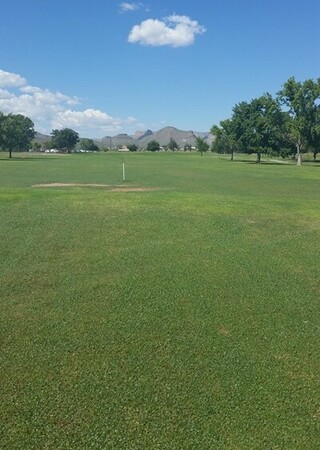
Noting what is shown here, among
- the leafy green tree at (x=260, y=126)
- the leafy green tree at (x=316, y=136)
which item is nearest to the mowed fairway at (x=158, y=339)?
the leafy green tree at (x=316, y=136)

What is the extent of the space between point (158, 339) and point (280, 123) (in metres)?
70.7

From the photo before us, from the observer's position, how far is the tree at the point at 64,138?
17160 cm

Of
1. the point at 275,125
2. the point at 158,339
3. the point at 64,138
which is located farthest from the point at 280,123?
the point at 64,138

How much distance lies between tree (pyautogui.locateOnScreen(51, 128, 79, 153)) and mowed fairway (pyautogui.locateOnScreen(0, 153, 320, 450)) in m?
168

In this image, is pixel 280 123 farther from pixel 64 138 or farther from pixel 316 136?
pixel 64 138

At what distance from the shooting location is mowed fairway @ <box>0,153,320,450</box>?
405 centimetres

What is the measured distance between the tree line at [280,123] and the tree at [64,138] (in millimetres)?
97625

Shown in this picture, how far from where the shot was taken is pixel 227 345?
552 cm

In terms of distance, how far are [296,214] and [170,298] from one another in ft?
28.4

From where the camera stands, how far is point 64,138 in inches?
6757

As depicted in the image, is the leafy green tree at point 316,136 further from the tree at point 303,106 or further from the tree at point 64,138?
the tree at point 64,138

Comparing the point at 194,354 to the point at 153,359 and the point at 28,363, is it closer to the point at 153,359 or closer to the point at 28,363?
the point at 153,359

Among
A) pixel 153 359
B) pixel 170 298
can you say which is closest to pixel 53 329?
pixel 153 359

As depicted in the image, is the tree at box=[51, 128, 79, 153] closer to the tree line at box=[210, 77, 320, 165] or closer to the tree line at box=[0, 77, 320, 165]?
A: the tree line at box=[0, 77, 320, 165]
